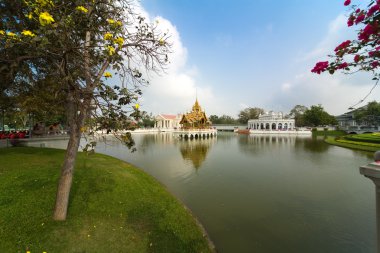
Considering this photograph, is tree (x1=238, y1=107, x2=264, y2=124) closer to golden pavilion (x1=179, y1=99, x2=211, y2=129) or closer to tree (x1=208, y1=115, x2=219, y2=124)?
tree (x1=208, y1=115, x2=219, y2=124)

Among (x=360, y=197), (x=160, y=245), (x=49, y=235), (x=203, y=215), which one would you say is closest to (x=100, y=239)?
(x=49, y=235)

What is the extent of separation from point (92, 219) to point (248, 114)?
87548 millimetres

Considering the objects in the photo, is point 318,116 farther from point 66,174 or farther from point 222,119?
point 66,174

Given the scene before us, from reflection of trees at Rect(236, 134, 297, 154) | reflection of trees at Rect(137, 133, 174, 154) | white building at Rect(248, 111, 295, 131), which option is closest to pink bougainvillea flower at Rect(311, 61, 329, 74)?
reflection of trees at Rect(137, 133, 174, 154)

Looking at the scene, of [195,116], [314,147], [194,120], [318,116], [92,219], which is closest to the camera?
[92,219]

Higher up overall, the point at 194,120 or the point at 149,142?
the point at 194,120

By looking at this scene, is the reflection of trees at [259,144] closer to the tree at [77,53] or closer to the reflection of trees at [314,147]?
the reflection of trees at [314,147]

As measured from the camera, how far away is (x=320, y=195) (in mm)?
7605

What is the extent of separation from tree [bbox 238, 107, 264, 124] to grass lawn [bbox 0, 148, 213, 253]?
83.8 m

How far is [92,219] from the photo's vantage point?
166 inches

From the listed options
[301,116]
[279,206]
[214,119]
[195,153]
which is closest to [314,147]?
[195,153]

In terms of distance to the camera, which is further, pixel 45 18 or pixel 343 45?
pixel 343 45

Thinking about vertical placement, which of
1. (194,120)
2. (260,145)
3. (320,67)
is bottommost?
(260,145)

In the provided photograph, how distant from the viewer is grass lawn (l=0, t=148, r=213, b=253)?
3.48 m
